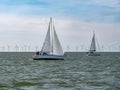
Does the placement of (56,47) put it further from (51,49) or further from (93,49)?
(93,49)

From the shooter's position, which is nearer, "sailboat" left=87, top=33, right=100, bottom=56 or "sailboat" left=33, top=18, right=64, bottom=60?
"sailboat" left=33, top=18, right=64, bottom=60

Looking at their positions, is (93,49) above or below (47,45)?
below

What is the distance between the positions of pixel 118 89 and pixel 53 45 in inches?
2470

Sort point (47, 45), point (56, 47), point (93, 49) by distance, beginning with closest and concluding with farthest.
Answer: point (56, 47) < point (47, 45) < point (93, 49)

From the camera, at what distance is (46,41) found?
10012 centimetres

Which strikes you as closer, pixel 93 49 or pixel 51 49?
pixel 51 49

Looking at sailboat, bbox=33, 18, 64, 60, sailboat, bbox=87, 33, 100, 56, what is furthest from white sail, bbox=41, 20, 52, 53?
sailboat, bbox=87, 33, 100, 56

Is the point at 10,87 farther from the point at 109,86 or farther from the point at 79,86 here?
the point at 109,86

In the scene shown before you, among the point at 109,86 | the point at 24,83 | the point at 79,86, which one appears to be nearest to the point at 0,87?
the point at 24,83

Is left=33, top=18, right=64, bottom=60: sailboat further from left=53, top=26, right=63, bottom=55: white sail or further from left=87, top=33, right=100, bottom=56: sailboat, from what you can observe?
left=87, top=33, right=100, bottom=56: sailboat

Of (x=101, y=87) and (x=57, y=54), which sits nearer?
(x=101, y=87)

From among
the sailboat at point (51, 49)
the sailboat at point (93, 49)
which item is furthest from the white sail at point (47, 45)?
the sailboat at point (93, 49)

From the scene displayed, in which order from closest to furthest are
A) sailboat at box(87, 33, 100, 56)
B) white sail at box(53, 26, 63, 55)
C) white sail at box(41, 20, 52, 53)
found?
white sail at box(53, 26, 63, 55) < white sail at box(41, 20, 52, 53) < sailboat at box(87, 33, 100, 56)

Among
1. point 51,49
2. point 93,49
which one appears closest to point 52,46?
point 51,49
